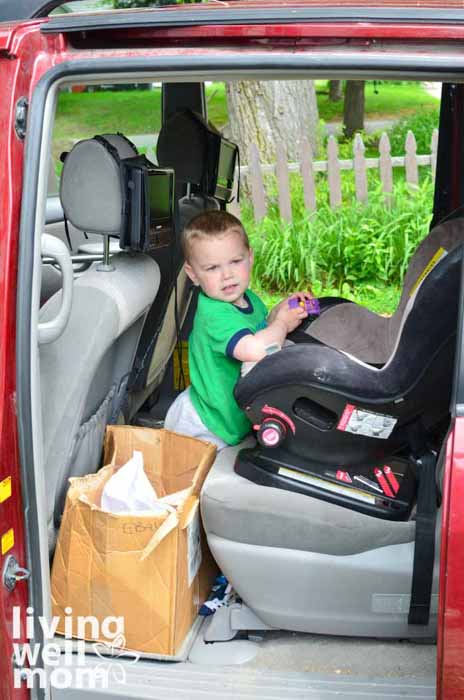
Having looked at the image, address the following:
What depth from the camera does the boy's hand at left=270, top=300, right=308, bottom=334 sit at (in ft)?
9.22

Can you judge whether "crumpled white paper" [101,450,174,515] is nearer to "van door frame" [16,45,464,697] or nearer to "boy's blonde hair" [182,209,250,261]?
"van door frame" [16,45,464,697]

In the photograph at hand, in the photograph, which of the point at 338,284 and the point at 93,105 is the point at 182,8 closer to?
the point at 338,284

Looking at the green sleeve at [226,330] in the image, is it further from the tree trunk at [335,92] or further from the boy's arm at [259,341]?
the tree trunk at [335,92]

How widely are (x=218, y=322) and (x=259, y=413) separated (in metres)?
0.42

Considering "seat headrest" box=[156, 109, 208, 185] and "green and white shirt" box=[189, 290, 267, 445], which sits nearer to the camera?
"green and white shirt" box=[189, 290, 267, 445]

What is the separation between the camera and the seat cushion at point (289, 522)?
7.57 ft

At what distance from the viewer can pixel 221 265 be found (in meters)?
2.73

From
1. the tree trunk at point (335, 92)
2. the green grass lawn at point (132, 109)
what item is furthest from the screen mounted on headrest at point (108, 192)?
the tree trunk at point (335, 92)

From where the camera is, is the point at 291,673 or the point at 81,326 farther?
the point at 81,326

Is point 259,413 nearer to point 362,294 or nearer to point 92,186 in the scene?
point 92,186

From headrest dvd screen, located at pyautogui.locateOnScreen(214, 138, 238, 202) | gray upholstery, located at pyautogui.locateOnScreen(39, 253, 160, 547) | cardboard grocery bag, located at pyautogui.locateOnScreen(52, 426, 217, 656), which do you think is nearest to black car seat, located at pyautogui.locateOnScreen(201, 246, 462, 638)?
cardboard grocery bag, located at pyautogui.locateOnScreen(52, 426, 217, 656)

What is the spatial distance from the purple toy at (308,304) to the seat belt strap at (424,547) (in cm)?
85

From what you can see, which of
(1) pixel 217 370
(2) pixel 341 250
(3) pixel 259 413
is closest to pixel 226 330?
(1) pixel 217 370

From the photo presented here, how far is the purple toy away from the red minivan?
20cm
